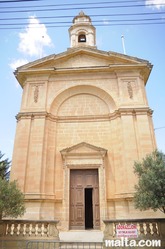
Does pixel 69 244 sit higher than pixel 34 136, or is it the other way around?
pixel 34 136

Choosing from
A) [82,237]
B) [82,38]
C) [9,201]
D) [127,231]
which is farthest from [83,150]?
[82,38]

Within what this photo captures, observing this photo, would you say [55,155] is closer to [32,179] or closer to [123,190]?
[32,179]

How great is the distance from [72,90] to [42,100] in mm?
2436

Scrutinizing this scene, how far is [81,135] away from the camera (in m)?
14.2

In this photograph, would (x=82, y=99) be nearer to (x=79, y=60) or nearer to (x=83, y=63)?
(x=83, y=63)

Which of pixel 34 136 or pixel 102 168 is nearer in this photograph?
pixel 102 168

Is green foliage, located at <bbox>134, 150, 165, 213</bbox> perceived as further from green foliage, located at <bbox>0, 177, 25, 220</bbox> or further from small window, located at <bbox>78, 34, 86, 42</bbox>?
small window, located at <bbox>78, 34, 86, 42</bbox>

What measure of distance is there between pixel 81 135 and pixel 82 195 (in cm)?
394

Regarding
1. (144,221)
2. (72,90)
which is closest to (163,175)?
(144,221)

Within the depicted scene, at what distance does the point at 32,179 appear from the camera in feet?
41.3

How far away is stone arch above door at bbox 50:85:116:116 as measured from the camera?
15.0 m
